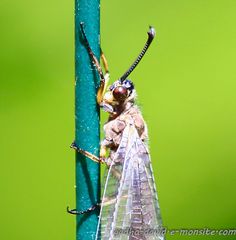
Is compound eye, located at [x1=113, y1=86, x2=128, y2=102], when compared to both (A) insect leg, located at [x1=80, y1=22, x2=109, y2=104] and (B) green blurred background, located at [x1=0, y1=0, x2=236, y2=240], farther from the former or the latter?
(B) green blurred background, located at [x1=0, y1=0, x2=236, y2=240]

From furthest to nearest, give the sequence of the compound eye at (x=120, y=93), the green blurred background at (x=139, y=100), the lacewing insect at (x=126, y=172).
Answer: the green blurred background at (x=139, y=100), the compound eye at (x=120, y=93), the lacewing insect at (x=126, y=172)

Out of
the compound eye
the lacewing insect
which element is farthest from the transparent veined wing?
the compound eye

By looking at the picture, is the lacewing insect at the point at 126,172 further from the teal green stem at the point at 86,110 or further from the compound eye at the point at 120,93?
the teal green stem at the point at 86,110

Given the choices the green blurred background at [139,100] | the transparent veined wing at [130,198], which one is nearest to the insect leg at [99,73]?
Result: the transparent veined wing at [130,198]

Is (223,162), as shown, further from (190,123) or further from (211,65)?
(211,65)

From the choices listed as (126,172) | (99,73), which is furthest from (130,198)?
(99,73)

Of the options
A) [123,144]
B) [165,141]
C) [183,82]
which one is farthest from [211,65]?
[123,144]

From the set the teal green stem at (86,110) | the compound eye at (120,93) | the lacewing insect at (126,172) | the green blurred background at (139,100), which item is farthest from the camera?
the green blurred background at (139,100)
